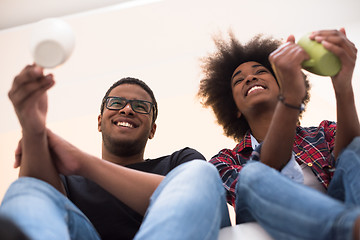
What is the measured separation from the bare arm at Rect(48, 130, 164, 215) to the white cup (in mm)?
213

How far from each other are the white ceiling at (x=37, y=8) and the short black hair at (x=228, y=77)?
3.63ft

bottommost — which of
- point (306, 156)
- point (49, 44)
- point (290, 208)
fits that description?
point (306, 156)

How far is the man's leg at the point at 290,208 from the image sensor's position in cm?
62

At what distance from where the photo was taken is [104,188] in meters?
0.93

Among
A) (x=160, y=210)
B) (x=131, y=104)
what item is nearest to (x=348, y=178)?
(x=160, y=210)

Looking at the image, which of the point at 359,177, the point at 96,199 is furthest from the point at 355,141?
the point at 96,199

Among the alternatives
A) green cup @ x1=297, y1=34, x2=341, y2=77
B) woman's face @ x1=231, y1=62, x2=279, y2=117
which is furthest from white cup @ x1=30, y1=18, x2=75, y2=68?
woman's face @ x1=231, y1=62, x2=279, y2=117

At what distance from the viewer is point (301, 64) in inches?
37.9

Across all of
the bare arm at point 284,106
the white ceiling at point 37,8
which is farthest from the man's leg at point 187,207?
the white ceiling at point 37,8

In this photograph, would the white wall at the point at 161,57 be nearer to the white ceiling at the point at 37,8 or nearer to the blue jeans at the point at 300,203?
the white ceiling at the point at 37,8

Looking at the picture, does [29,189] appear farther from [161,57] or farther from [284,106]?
[161,57]

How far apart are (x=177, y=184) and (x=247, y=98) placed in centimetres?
73

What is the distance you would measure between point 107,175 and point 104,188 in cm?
4

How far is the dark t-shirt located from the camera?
1.01 meters
